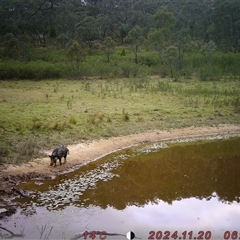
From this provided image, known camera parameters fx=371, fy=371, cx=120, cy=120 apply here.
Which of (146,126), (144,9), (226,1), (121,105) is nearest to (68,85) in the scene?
(121,105)

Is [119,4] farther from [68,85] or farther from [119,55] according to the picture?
[68,85]

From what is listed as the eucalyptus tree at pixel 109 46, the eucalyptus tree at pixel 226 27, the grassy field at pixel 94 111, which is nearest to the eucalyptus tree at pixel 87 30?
the eucalyptus tree at pixel 109 46

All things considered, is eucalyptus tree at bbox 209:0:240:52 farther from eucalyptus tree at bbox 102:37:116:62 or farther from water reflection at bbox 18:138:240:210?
water reflection at bbox 18:138:240:210

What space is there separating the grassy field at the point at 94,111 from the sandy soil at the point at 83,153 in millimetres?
471

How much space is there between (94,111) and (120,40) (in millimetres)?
34888

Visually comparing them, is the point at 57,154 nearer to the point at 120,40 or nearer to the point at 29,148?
the point at 29,148

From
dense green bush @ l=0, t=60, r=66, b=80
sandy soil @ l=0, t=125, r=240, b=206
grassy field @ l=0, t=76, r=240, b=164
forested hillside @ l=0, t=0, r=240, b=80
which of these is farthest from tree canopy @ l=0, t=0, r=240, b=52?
sandy soil @ l=0, t=125, r=240, b=206

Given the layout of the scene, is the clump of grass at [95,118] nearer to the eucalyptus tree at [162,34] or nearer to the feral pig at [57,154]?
the feral pig at [57,154]

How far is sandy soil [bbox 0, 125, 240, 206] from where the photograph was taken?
33.3ft

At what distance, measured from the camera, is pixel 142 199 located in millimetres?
9289

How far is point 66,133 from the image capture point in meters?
14.5

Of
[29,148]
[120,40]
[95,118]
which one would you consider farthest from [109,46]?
[29,148]

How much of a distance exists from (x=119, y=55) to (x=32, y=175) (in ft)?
101

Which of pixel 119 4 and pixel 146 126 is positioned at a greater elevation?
pixel 119 4
